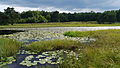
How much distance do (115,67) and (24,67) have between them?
485 centimetres

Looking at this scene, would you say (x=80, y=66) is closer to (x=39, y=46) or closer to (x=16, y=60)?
(x=16, y=60)

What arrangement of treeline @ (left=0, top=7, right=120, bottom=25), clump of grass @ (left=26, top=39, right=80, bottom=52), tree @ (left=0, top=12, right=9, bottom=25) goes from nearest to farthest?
1. clump of grass @ (left=26, top=39, right=80, bottom=52)
2. tree @ (left=0, top=12, right=9, bottom=25)
3. treeline @ (left=0, top=7, right=120, bottom=25)

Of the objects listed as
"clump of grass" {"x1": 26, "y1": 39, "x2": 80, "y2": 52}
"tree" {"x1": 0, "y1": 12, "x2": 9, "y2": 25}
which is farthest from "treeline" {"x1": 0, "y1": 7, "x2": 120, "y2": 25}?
"clump of grass" {"x1": 26, "y1": 39, "x2": 80, "y2": 52}

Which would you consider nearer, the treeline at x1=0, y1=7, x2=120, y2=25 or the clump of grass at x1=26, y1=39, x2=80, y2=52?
the clump of grass at x1=26, y1=39, x2=80, y2=52

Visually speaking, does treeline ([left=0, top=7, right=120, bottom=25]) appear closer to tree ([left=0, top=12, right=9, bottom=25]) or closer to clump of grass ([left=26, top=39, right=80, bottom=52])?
tree ([left=0, top=12, right=9, bottom=25])

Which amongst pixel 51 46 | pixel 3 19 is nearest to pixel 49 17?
pixel 3 19

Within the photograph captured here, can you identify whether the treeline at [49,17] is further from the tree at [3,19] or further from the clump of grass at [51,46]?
the clump of grass at [51,46]

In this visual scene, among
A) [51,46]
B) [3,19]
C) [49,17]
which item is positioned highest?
[49,17]

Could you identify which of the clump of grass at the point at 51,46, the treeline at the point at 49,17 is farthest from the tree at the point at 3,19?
the clump of grass at the point at 51,46

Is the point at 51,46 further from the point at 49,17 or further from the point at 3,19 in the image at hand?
the point at 49,17

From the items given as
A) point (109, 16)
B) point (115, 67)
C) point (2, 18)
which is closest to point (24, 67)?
point (115, 67)

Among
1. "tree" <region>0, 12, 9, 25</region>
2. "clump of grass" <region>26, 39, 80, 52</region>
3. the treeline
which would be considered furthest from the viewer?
the treeline

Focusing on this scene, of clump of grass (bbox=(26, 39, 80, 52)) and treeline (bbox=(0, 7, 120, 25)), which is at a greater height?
treeline (bbox=(0, 7, 120, 25))

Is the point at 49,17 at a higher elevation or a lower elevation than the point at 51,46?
higher
